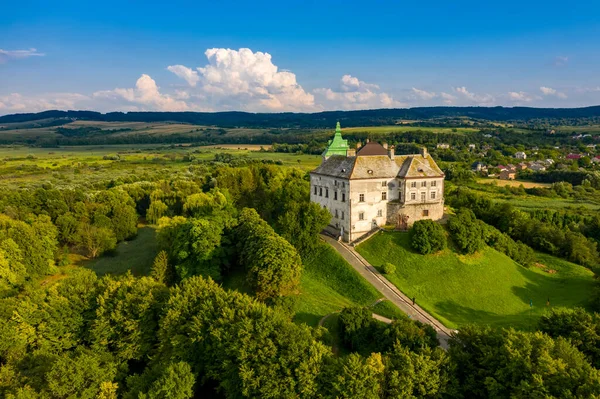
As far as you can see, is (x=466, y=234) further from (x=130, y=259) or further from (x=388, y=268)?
(x=130, y=259)

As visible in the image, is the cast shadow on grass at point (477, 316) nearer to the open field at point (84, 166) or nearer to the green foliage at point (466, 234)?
the green foliage at point (466, 234)

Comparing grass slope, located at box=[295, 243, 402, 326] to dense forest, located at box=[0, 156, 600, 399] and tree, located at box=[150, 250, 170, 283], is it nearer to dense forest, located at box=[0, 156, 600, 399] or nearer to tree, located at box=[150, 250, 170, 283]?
dense forest, located at box=[0, 156, 600, 399]

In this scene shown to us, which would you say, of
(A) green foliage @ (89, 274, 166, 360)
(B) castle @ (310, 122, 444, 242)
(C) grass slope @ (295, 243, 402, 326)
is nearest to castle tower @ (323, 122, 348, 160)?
(B) castle @ (310, 122, 444, 242)

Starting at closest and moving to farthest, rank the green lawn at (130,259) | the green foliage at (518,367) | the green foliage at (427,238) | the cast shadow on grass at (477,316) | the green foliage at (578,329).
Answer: the green foliage at (518,367), the green foliage at (578,329), the cast shadow on grass at (477,316), the green foliage at (427,238), the green lawn at (130,259)

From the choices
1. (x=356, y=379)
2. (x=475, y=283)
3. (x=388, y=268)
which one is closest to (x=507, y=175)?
(x=475, y=283)

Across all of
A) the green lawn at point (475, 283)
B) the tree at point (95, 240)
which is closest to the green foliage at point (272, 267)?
the green lawn at point (475, 283)

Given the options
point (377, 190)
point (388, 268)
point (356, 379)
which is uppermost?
point (377, 190)

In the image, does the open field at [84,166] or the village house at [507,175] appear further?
the village house at [507,175]
